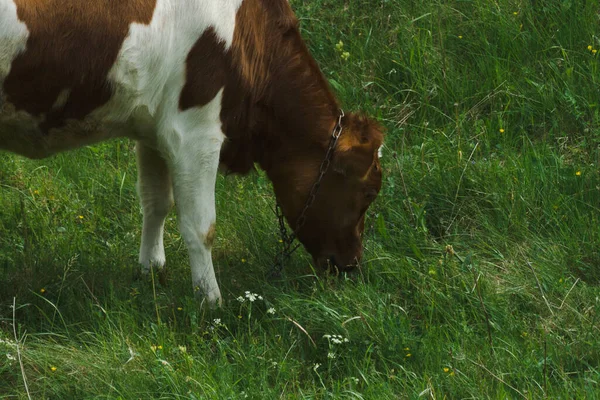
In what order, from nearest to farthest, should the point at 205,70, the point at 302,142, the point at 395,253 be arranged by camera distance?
the point at 205,70 < the point at 302,142 < the point at 395,253

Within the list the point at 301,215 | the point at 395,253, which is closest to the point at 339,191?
the point at 301,215

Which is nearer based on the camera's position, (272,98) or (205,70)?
(205,70)

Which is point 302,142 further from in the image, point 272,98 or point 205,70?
point 205,70

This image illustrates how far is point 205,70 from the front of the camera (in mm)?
5047

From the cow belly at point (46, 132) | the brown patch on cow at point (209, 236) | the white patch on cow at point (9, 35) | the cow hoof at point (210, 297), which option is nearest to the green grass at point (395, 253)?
the cow hoof at point (210, 297)

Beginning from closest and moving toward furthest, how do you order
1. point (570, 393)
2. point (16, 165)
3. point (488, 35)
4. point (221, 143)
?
point (570, 393)
point (221, 143)
point (16, 165)
point (488, 35)

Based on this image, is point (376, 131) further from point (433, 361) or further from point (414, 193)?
point (433, 361)

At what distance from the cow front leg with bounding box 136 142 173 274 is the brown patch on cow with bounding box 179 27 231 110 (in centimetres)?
90

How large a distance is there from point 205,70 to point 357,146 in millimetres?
1019

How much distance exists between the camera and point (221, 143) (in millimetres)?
5301

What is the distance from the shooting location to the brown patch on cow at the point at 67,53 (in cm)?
459

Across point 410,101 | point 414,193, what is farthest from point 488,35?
point 414,193

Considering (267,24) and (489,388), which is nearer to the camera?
(489,388)

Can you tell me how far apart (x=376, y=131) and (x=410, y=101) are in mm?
1515
